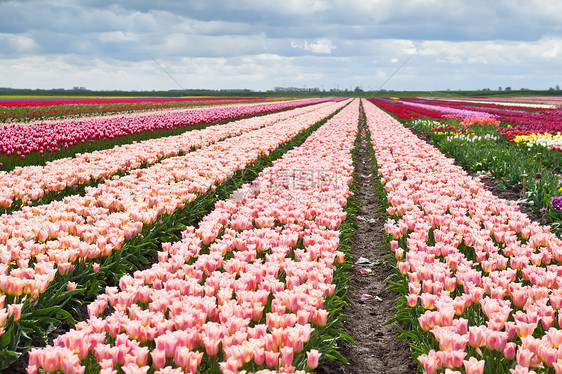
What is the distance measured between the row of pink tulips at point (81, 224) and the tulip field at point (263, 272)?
0.07 feet

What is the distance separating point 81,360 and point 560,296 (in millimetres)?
3403

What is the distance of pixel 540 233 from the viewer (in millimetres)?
4957

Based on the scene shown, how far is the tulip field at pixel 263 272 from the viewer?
2.77 meters

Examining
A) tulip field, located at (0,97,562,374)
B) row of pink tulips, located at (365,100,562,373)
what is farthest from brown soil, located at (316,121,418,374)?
row of pink tulips, located at (365,100,562,373)

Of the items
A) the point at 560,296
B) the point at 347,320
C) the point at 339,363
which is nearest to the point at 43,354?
the point at 339,363

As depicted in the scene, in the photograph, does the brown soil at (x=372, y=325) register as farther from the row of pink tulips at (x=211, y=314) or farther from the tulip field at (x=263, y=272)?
the row of pink tulips at (x=211, y=314)

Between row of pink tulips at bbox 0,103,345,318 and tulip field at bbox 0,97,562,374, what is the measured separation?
0.02 metres

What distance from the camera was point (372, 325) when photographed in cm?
445

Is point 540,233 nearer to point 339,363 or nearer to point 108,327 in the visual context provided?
point 339,363

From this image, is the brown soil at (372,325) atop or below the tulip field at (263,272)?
below

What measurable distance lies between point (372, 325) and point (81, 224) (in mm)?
3511

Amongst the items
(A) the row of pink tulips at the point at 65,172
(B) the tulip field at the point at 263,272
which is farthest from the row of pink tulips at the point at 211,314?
(A) the row of pink tulips at the point at 65,172

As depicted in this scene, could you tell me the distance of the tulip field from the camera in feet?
9.09

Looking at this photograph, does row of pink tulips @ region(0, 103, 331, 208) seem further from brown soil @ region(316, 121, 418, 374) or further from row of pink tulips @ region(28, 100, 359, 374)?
brown soil @ region(316, 121, 418, 374)
